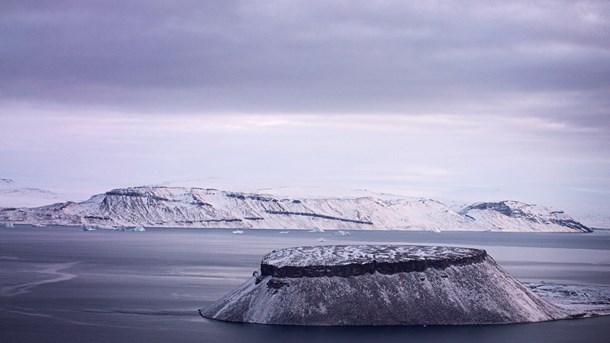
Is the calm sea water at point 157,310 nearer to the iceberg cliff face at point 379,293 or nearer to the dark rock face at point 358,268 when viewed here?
the iceberg cliff face at point 379,293

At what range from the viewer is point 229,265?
115750 millimetres

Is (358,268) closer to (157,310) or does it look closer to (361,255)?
(361,255)

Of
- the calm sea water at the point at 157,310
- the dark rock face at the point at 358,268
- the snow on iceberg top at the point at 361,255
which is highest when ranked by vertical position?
the snow on iceberg top at the point at 361,255

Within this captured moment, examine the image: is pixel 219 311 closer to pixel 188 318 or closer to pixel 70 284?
pixel 188 318

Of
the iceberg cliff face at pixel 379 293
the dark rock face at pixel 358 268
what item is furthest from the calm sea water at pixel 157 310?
the dark rock face at pixel 358 268

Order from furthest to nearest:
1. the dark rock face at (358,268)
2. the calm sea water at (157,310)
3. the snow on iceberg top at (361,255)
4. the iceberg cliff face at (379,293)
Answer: the snow on iceberg top at (361,255) → the dark rock face at (358,268) → the iceberg cliff face at (379,293) → the calm sea water at (157,310)

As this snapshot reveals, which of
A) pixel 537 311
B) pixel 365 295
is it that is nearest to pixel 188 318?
pixel 365 295

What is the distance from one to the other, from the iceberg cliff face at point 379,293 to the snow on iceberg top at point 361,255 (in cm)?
7

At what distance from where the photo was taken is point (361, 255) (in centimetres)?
6341

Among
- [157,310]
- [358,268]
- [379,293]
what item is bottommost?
[157,310]

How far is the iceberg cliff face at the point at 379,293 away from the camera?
5781cm

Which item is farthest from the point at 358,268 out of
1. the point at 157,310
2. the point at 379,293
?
→ the point at 157,310

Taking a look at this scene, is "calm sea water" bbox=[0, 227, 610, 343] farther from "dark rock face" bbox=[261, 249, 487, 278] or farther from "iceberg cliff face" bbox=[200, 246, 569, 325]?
"dark rock face" bbox=[261, 249, 487, 278]

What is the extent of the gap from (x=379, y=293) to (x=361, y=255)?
16.2ft
